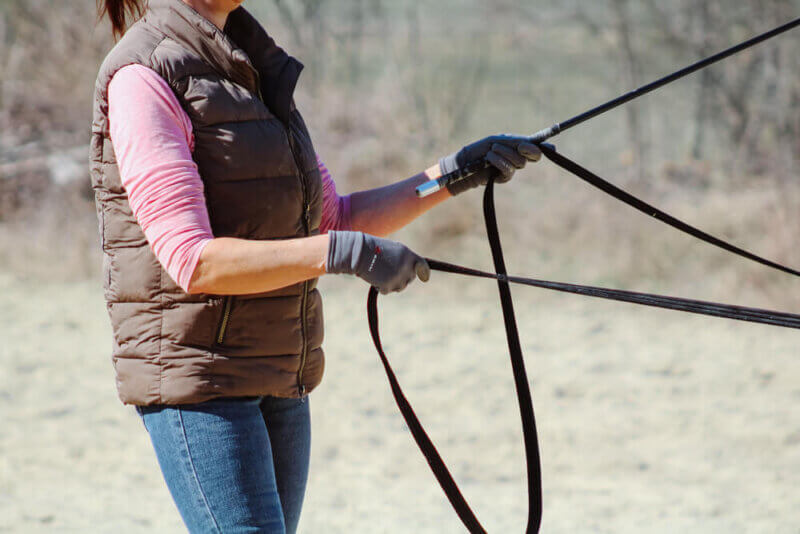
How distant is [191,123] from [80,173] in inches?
319

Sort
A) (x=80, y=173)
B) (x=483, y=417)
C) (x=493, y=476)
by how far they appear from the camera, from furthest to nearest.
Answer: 1. (x=80, y=173)
2. (x=483, y=417)
3. (x=493, y=476)

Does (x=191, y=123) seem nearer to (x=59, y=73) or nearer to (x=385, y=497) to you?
(x=385, y=497)

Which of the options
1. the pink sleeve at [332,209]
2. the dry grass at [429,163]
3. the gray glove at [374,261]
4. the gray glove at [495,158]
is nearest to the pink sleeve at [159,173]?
the gray glove at [374,261]

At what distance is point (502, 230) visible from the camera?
8.23 m

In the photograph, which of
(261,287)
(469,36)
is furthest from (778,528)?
(469,36)

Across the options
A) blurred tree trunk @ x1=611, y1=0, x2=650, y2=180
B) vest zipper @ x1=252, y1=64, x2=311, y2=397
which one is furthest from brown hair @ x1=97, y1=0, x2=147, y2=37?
blurred tree trunk @ x1=611, y1=0, x2=650, y2=180

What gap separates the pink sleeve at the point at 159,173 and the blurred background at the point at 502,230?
2545 millimetres

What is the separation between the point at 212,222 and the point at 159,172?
157 millimetres

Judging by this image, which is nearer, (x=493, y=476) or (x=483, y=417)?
(x=493, y=476)

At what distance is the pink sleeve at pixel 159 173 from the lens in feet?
4.82

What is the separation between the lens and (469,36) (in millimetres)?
12719

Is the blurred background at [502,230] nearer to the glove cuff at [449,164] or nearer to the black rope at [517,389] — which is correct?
the black rope at [517,389]

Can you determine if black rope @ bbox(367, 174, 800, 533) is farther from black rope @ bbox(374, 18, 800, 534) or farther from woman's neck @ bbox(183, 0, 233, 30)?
woman's neck @ bbox(183, 0, 233, 30)

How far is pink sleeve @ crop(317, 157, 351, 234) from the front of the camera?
2.06 metres
